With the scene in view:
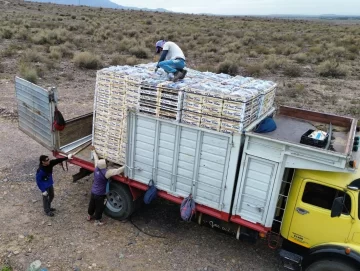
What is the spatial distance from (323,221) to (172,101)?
302 cm

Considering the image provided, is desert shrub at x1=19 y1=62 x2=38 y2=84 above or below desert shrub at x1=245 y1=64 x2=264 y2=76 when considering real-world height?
below

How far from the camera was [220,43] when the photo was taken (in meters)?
34.3

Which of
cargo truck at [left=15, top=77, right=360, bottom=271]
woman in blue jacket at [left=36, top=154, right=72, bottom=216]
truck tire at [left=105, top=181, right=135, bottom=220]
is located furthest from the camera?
truck tire at [left=105, top=181, right=135, bottom=220]

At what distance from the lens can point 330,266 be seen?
5113 mm

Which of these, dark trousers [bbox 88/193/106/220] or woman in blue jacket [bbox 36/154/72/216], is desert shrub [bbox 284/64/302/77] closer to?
dark trousers [bbox 88/193/106/220]

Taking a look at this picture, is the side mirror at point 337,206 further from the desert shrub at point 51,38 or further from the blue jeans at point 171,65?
the desert shrub at point 51,38

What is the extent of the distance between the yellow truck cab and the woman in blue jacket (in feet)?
14.6

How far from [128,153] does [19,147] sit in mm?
5055

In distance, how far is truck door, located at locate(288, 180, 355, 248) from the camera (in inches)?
201

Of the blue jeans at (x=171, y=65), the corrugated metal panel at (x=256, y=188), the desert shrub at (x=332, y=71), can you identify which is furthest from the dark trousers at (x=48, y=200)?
the desert shrub at (x=332, y=71)

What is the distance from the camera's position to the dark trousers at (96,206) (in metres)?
6.95

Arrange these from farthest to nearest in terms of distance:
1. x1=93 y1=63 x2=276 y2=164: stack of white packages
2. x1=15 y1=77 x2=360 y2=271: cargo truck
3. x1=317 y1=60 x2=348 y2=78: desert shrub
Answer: x1=317 y1=60 x2=348 y2=78: desert shrub < x1=93 y1=63 x2=276 y2=164: stack of white packages < x1=15 y1=77 x2=360 y2=271: cargo truck

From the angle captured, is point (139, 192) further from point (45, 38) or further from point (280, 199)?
point (45, 38)

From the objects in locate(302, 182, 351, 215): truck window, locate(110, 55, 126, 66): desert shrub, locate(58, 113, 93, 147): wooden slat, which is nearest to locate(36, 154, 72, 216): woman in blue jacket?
locate(58, 113, 93, 147): wooden slat
